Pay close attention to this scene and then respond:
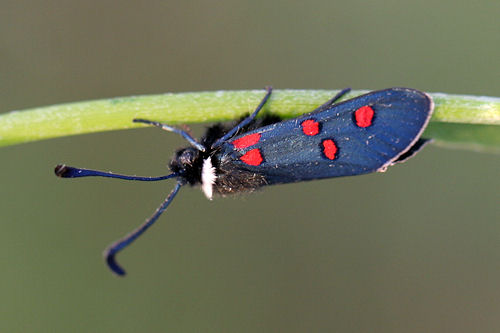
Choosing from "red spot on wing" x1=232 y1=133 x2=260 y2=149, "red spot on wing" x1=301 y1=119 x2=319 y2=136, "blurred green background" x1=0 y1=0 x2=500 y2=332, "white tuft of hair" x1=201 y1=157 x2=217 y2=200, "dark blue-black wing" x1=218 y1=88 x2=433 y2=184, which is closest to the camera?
"dark blue-black wing" x1=218 y1=88 x2=433 y2=184

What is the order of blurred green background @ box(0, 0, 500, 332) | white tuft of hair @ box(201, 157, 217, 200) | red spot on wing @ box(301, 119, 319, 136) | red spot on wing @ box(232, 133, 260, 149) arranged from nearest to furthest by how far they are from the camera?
1. red spot on wing @ box(301, 119, 319, 136)
2. red spot on wing @ box(232, 133, 260, 149)
3. white tuft of hair @ box(201, 157, 217, 200)
4. blurred green background @ box(0, 0, 500, 332)

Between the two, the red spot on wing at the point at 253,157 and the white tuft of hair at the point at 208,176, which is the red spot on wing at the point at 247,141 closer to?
the red spot on wing at the point at 253,157

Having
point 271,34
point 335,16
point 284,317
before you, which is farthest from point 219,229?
point 335,16

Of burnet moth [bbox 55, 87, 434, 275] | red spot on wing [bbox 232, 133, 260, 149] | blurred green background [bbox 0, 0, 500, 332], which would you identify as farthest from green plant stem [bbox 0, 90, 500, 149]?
blurred green background [bbox 0, 0, 500, 332]

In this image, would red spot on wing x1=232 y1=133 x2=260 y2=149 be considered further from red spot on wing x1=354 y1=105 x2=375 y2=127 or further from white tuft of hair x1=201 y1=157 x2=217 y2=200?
red spot on wing x1=354 y1=105 x2=375 y2=127

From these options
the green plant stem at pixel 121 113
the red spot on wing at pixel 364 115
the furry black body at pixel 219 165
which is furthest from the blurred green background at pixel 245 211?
the red spot on wing at pixel 364 115

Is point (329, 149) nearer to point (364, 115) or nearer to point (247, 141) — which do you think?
point (364, 115)

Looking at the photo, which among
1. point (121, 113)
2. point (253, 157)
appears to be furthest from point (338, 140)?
point (121, 113)

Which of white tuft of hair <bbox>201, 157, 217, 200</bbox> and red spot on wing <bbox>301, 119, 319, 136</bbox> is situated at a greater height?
white tuft of hair <bbox>201, 157, 217, 200</bbox>
